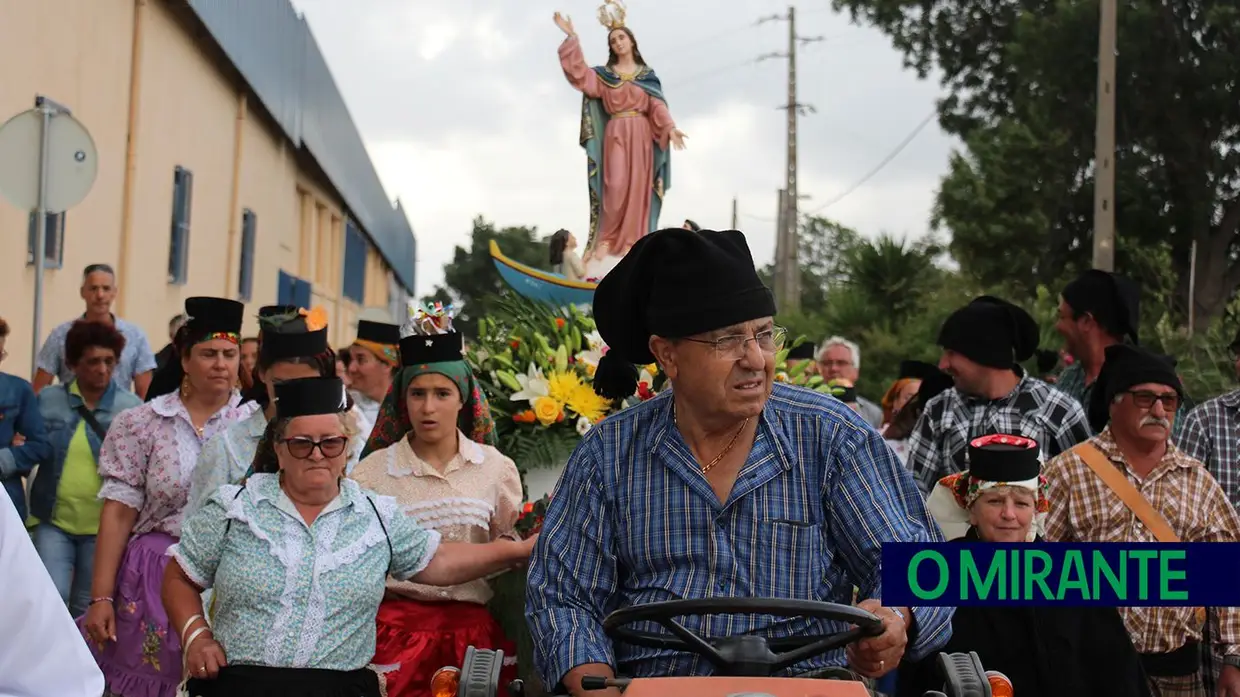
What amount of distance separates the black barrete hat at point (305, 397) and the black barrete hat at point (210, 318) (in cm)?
161

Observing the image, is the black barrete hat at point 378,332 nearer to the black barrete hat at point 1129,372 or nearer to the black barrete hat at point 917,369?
the black barrete hat at point 917,369

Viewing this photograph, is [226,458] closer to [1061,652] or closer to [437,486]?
[437,486]

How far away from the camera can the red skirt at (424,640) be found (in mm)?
5688

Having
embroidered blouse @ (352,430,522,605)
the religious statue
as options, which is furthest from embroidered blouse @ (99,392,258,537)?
the religious statue

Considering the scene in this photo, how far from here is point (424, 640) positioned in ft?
18.9

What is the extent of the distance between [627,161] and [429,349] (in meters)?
9.14

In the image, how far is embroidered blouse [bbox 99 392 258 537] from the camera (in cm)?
669

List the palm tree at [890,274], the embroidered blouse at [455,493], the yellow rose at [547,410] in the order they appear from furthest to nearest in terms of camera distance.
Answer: the palm tree at [890,274] → the yellow rose at [547,410] → the embroidered blouse at [455,493]

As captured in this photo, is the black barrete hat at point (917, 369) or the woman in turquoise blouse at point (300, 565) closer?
the woman in turquoise blouse at point (300, 565)

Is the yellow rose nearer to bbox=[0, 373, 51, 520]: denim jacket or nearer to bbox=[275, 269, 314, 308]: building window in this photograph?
bbox=[0, 373, 51, 520]: denim jacket

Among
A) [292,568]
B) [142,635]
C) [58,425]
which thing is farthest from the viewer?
[58,425]

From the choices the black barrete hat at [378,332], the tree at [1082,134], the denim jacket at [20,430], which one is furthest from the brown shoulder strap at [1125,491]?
the tree at [1082,134]

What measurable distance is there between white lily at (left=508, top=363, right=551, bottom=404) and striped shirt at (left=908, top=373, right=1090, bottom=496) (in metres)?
1.69

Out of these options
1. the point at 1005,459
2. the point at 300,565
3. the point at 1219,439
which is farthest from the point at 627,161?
the point at 300,565
